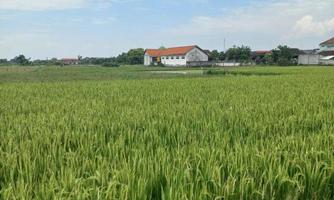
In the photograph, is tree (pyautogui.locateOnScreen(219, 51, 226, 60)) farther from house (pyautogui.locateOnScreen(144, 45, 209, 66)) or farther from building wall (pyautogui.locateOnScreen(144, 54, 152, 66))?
building wall (pyautogui.locateOnScreen(144, 54, 152, 66))

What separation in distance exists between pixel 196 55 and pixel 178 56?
3729 mm

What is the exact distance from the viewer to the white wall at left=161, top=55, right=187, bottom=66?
7250 cm

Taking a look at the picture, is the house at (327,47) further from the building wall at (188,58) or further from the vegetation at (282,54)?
the building wall at (188,58)

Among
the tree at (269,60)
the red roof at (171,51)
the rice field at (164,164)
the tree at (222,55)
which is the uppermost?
the red roof at (171,51)

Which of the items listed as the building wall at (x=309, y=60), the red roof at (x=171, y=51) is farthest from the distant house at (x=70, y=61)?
the building wall at (x=309, y=60)

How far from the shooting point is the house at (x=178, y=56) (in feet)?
235

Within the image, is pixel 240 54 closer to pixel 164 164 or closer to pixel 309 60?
pixel 309 60

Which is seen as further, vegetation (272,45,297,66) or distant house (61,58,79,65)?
distant house (61,58,79,65)

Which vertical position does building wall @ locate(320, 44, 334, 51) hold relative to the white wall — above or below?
above

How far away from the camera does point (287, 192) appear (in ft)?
7.46

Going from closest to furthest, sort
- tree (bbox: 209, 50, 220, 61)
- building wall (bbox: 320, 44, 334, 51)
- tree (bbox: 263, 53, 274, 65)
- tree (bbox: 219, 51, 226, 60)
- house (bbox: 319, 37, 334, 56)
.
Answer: tree (bbox: 263, 53, 274, 65)
house (bbox: 319, 37, 334, 56)
tree (bbox: 219, 51, 226, 60)
building wall (bbox: 320, 44, 334, 51)
tree (bbox: 209, 50, 220, 61)

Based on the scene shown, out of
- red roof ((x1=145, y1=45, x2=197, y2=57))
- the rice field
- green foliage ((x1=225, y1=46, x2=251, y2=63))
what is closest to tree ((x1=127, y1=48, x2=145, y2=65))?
red roof ((x1=145, y1=45, x2=197, y2=57))

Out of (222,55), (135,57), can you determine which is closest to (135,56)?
(135,57)

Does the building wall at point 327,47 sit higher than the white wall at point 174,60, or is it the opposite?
the building wall at point 327,47
